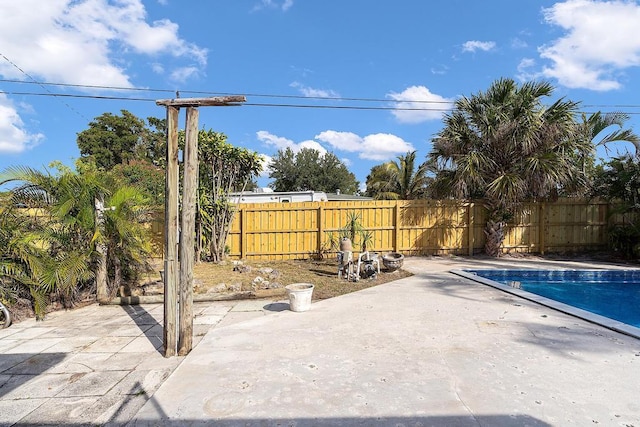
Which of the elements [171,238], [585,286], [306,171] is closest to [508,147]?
[585,286]

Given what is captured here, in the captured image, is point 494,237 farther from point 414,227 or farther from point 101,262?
point 101,262

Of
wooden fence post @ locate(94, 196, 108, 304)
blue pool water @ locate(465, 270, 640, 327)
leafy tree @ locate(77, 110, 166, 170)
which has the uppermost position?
leafy tree @ locate(77, 110, 166, 170)

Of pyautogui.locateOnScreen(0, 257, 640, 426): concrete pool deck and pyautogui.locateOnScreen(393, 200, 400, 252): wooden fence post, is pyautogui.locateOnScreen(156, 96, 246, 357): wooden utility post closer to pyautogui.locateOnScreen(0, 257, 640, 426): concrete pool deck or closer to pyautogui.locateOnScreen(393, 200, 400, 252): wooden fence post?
pyautogui.locateOnScreen(0, 257, 640, 426): concrete pool deck

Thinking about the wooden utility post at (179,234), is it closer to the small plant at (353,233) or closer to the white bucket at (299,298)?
the white bucket at (299,298)

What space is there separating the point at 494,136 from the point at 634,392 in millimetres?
8630

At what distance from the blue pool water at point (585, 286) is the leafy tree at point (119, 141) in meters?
24.7

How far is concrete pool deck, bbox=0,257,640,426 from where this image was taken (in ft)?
7.50

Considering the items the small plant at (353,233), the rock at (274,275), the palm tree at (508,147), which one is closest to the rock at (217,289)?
the rock at (274,275)

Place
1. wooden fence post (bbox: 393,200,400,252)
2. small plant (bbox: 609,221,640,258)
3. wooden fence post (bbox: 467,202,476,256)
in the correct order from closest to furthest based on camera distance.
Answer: small plant (bbox: 609,221,640,258), wooden fence post (bbox: 393,200,400,252), wooden fence post (bbox: 467,202,476,256)

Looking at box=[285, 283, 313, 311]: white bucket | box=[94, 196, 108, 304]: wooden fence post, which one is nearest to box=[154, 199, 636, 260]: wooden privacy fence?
box=[94, 196, 108, 304]: wooden fence post

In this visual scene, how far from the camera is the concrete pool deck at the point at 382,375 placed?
229 centimetres

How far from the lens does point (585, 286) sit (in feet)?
26.0

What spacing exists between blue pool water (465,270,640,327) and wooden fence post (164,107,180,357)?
6.68 m

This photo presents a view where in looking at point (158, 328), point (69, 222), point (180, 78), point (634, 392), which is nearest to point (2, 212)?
point (69, 222)
